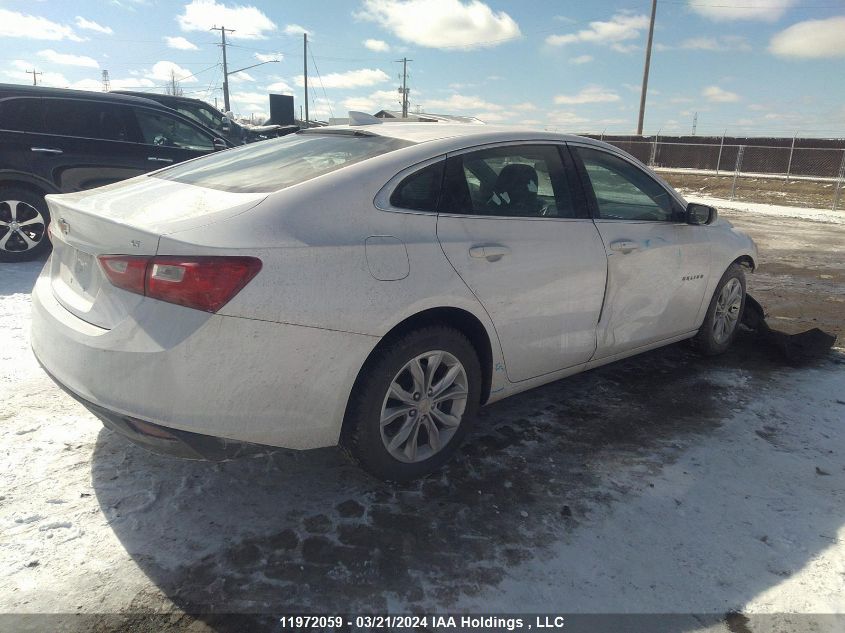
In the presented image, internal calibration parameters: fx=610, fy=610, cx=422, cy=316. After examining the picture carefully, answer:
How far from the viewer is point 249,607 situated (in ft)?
7.04

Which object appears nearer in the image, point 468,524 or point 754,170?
point 468,524

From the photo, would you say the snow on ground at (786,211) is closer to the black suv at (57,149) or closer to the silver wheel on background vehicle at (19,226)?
the black suv at (57,149)

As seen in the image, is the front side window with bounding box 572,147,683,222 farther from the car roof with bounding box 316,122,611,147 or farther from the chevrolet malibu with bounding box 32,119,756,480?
the car roof with bounding box 316,122,611,147

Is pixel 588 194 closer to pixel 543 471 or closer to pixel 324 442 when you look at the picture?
pixel 543 471

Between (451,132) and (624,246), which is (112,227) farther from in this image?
(624,246)

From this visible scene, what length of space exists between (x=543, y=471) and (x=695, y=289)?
199 centimetres

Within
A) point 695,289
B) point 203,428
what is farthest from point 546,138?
point 203,428

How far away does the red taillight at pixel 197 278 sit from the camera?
7.17 feet

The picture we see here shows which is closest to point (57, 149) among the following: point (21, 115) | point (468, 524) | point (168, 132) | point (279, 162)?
point (21, 115)

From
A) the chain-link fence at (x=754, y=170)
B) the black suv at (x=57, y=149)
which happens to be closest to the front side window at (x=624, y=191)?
the black suv at (x=57, y=149)

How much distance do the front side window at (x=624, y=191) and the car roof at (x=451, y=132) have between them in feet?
0.70

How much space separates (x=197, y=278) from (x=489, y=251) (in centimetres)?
135

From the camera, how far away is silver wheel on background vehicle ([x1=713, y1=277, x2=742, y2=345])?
464 centimetres

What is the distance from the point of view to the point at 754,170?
97.9ft
